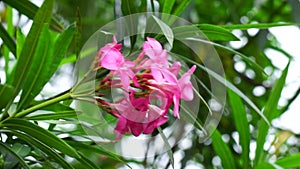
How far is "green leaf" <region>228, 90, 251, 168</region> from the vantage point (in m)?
1.01

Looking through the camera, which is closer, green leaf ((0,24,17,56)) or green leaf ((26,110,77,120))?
green leaf ((26,110,77,120))

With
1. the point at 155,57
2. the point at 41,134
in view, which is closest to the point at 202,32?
the point at 155,57

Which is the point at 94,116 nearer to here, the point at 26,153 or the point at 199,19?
the point at 26,153

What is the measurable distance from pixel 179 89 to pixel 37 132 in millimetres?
171

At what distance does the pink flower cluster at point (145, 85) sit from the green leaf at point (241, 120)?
1.32 ft

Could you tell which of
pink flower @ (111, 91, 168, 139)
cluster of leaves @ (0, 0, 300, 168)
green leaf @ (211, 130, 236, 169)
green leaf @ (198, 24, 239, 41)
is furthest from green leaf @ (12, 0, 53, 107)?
green leaf @ (211, 130, 236, 169)

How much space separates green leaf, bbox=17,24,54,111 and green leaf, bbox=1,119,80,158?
4 cm

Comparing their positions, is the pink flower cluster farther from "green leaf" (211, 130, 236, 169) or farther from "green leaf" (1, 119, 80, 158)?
"green leaf" (211, 130, 236, 169)

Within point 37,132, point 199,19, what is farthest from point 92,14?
point 37,132

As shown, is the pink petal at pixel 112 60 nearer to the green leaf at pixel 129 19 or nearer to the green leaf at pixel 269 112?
the green leaf at pixel 129 19

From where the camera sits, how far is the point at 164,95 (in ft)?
1.99

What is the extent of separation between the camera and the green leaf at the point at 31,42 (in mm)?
588

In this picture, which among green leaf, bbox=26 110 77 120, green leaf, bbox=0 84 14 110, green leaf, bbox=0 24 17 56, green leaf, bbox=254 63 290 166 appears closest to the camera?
green leaf, bbox=0 84 14 110

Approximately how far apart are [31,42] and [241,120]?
1.70 feet
